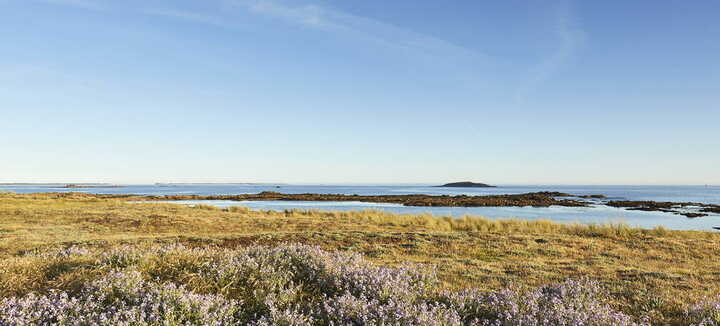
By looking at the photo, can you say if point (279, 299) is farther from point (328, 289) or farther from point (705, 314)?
point (705, 314)

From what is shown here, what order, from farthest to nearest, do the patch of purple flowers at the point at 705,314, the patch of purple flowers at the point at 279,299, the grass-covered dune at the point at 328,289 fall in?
the patch of purple flowers at the point at 705,314
the grass-covered dune at the point at 328,289
the patch of purple flowers at the point at 279,299

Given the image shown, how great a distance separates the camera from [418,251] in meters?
12.2

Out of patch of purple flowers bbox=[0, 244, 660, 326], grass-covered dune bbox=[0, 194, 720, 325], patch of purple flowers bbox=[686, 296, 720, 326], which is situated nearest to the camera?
patch of purple flowers bbox=[0, 244, 660, 326]

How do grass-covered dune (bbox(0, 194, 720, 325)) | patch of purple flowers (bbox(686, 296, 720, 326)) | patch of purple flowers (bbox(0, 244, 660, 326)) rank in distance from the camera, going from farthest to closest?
patch of purple flowers (bbox(686, 296, 720, 326)), grass-covered dune (bbox(0, 194, 720, 325)), patch of purple flowers (bbox(0, 244, 660, 326))

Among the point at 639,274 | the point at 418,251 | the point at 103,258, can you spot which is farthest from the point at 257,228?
the point at 639,274

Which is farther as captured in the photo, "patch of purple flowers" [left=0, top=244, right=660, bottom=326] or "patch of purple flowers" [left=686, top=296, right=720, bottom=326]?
"patch of purple flowers" [left=686, top=296, right=720, bottom=326]

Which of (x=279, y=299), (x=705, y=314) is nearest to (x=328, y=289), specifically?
(x=279, y=299)

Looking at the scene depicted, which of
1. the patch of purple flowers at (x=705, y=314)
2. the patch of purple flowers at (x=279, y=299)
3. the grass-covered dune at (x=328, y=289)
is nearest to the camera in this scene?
the patch of purple flowers at (x=279, y=299)

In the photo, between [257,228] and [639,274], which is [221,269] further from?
[257,228]

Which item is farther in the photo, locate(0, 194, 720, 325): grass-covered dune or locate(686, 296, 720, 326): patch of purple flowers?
locate(686, 296, 720, 326): patch of purple flowers

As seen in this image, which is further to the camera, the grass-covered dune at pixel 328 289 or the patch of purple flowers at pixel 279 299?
the grass-covered dune at pixel 328 289

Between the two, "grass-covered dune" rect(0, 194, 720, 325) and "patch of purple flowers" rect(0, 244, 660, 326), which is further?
"grass-covered dune" rect(0, 194, 720, 325)

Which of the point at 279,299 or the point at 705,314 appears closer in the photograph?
the point at 279,299

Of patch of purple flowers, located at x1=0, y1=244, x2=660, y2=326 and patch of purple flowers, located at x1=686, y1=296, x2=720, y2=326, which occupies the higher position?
patch of purple flowers, located at x1=0, y1=244, x2=660, y2=326
